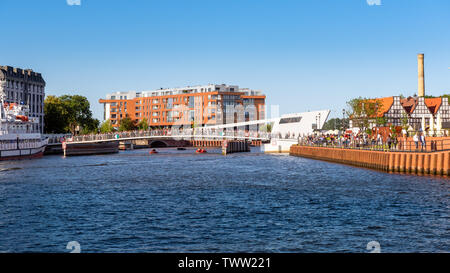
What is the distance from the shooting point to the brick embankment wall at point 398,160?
1602 inches

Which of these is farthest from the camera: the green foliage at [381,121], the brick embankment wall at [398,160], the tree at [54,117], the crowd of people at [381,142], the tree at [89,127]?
the tree at [89,127]

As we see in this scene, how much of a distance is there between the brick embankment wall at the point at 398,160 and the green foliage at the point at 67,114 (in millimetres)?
97415

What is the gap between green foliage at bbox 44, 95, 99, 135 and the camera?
139 m

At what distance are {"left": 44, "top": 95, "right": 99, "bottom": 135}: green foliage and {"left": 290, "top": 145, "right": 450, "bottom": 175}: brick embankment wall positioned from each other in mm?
97415

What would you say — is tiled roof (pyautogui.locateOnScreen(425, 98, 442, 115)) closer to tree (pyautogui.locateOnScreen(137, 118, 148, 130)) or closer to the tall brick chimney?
the tall brick chimney

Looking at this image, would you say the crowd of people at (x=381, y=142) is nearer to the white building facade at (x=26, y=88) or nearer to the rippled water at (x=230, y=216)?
the rippled water at (x=230, y=216)

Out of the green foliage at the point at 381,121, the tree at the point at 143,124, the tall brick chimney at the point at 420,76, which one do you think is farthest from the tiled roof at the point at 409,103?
the tree at the point at 143,124

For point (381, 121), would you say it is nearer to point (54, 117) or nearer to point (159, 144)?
point (159, 144)

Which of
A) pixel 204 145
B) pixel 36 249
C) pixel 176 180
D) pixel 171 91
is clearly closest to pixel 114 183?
pixel 176 180

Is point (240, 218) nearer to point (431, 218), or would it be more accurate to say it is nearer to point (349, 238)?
point (349, 238)

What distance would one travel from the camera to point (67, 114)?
14262 centimetres

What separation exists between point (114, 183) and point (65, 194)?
8535mm

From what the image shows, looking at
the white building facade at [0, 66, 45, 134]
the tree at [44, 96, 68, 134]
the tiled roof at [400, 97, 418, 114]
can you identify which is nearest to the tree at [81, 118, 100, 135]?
the tree at [44, 96, 68, 134]

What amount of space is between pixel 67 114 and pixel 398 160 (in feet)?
381
